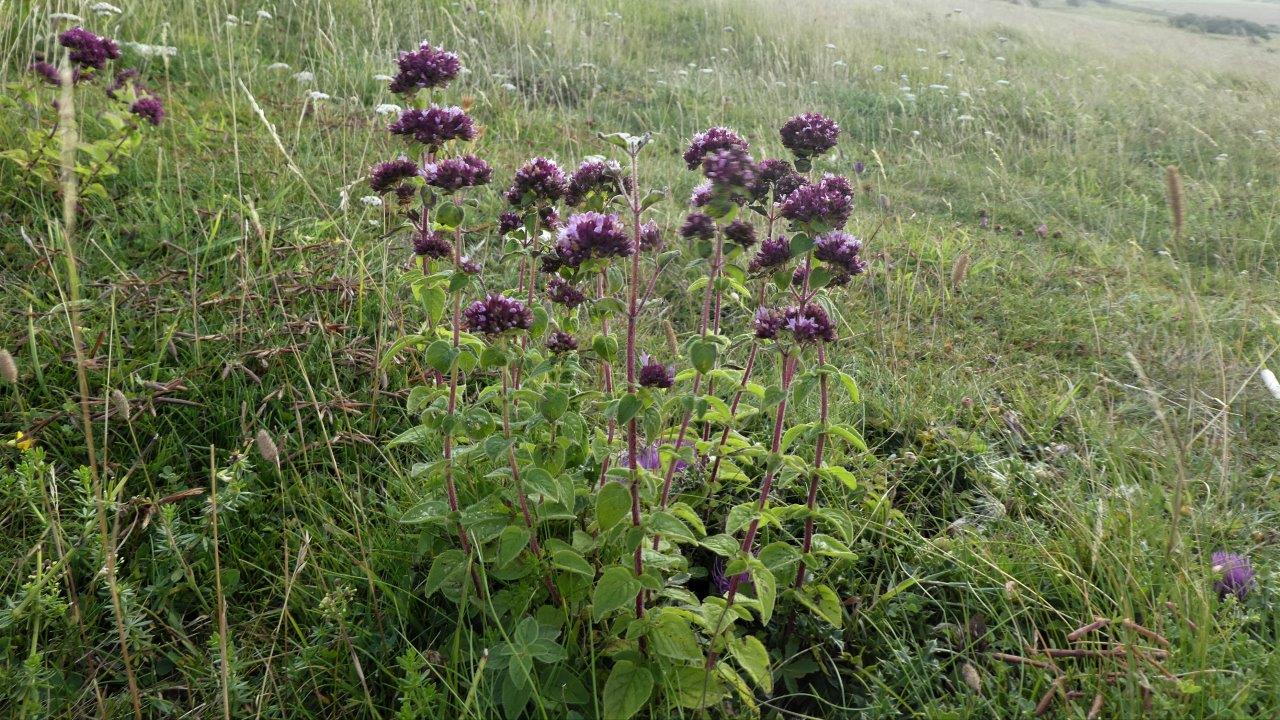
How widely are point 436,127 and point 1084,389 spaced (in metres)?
3.00

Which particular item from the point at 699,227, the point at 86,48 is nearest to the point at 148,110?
the point at 86,48

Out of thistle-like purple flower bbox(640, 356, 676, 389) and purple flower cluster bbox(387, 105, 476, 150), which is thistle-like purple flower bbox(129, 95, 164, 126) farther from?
thistle-like purple flower bbox(640, 356, 676, 389)

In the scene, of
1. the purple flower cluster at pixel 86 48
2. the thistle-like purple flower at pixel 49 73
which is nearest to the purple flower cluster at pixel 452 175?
the purple flower cluster at pixel 86 48

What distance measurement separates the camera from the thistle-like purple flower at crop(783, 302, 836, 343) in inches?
72.2

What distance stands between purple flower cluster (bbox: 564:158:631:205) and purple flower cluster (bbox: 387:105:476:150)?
0.98 ft

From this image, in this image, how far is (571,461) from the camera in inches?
84.0

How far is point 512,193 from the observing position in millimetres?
1876

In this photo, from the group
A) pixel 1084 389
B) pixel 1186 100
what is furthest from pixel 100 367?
pixel 1186 100

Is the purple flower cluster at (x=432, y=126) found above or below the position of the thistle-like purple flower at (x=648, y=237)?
above

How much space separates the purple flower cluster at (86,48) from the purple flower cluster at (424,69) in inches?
92.4

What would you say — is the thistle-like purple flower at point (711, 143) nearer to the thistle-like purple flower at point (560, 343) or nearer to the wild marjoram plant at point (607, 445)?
the wild marjoram plant at point (607, 445)

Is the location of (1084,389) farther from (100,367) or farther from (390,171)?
(100,367)

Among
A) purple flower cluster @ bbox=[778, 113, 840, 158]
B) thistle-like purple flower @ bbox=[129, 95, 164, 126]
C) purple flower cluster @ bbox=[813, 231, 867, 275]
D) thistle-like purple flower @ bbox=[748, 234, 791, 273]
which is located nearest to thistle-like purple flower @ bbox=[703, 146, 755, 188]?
thistle-like purple flower @ bbox=[748, 234, 791, 273]

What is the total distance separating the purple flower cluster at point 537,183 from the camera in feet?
6.19
